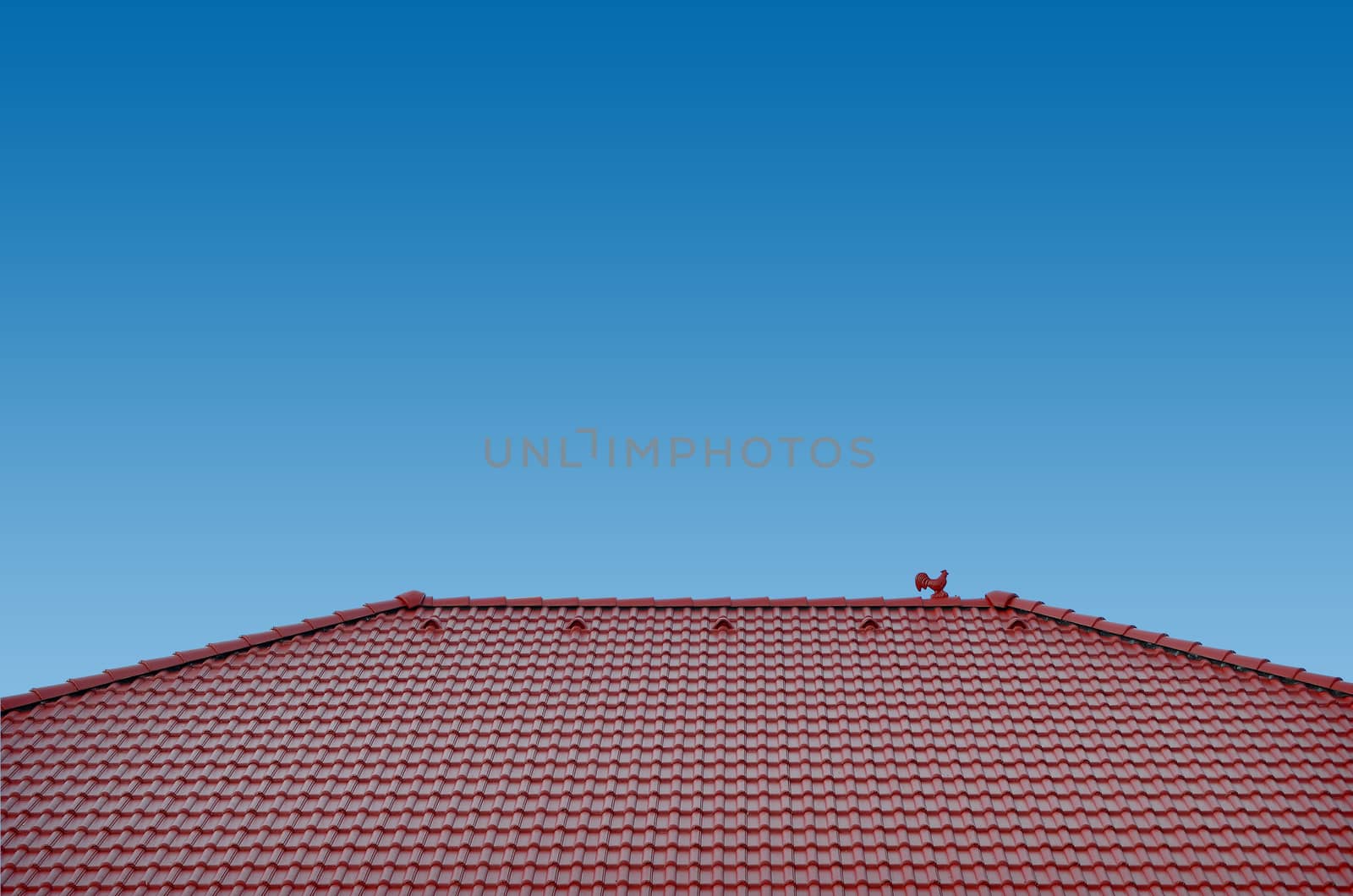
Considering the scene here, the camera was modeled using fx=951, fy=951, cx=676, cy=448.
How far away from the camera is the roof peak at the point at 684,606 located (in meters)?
10.1

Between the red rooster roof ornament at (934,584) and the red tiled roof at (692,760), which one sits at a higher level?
the red rooster roof ornament at (934,584)

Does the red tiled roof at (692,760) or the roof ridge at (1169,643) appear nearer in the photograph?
the red tiled roof at (692,760)

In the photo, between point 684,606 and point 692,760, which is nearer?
point 692,760

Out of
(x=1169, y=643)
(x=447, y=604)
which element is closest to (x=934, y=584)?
(x=1169, y=643)

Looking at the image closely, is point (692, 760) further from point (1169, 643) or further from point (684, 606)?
point (1169, 643)

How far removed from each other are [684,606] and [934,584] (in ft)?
10.4

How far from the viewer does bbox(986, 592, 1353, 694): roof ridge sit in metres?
9.90

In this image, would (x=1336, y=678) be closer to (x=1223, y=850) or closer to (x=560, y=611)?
(x=1223, y=850)

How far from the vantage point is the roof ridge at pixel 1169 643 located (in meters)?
9.90

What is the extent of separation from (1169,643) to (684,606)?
5.57 m

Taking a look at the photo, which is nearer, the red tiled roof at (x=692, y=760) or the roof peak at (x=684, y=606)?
the red tiled roof at (x=692, y=760)

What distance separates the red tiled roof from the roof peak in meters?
0.04

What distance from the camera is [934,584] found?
12.0 meters

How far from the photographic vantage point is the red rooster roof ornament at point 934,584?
11891 mm
